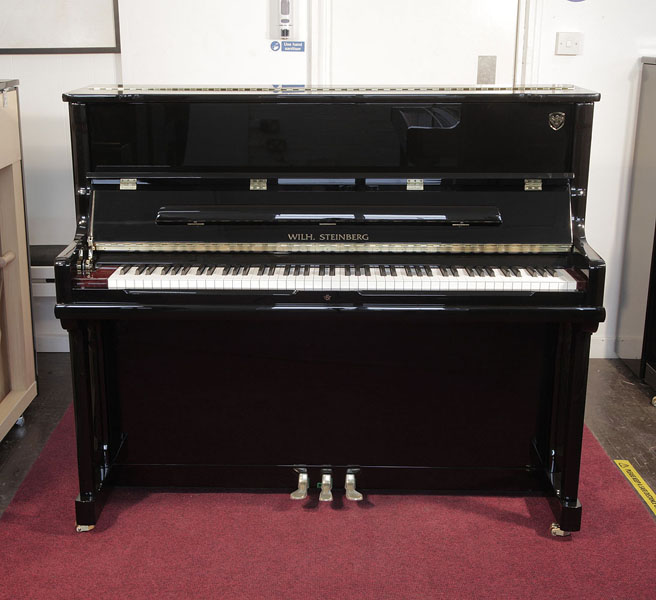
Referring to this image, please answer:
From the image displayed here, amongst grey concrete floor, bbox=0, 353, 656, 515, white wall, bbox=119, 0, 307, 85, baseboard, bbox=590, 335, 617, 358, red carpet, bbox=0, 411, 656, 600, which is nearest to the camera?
red carpet, bbox=0, 411, 656, 600

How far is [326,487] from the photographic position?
2574 mm

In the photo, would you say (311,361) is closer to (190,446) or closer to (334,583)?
(190,446)

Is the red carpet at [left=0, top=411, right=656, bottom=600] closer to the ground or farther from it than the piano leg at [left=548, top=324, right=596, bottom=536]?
closer to the ground

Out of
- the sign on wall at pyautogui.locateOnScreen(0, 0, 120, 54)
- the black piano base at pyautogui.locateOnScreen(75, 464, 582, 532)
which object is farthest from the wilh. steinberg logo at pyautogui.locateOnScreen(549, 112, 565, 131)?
the sign on wall at pyautogui.locateOnScreen(0, 0, 120, 54)

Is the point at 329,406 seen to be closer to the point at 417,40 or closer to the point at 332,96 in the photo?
the point at 332,96

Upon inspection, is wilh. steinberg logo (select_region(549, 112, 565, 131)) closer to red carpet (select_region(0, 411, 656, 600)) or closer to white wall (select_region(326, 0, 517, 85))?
red carpet (select_region(0, 411, 656, 600))

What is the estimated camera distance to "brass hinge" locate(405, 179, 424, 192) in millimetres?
2412

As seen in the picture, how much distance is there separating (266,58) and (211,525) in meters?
2.08

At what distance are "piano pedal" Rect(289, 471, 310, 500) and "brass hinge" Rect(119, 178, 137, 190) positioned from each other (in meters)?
1.04

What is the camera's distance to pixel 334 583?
2.24 metres

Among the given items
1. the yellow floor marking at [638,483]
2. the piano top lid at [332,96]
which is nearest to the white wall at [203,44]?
the piano top lid at [332,96]

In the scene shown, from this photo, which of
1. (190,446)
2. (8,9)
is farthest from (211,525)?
(8,9)

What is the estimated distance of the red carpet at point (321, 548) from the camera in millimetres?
2225

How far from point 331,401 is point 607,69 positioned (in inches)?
81.0
